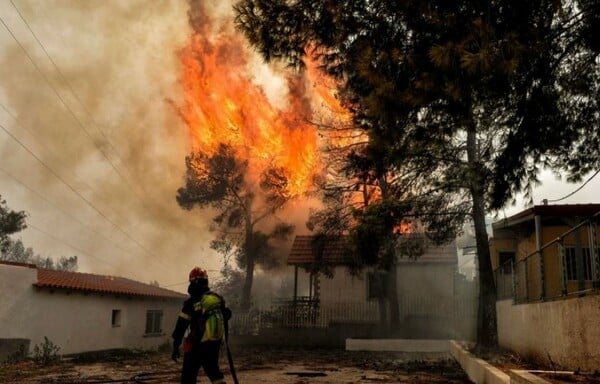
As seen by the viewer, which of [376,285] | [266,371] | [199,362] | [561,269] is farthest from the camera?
[376,285]

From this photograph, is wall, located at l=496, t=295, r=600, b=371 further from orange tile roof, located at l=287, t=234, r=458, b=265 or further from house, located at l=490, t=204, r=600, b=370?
orange tile roof, located at l=287, t=234, r=458, b=265

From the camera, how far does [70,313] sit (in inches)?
774

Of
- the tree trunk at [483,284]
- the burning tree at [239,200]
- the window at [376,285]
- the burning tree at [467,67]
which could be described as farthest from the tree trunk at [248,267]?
the burning tree at [467,67]

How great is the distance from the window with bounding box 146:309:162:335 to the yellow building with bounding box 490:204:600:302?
16737 millimetres

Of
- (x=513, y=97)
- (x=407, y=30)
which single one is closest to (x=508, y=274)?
(x=513, y=97)

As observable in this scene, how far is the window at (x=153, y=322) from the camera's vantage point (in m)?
25.7

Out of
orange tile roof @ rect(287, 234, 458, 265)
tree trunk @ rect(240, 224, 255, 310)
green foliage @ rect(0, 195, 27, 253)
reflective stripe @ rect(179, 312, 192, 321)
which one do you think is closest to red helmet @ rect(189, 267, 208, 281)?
reflective stripe @ rect(179, 312, 192, 321)

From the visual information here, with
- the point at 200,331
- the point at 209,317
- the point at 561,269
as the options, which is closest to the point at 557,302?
the point at 561,269

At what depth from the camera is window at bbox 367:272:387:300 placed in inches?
1019

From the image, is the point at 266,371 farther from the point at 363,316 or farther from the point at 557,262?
the point at 363,316

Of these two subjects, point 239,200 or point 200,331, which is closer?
point 200,331

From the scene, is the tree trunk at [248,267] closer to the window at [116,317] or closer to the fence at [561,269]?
the window at [116,317]

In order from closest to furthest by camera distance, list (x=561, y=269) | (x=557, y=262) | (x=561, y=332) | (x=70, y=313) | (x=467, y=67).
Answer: (x=467, y=67)
(x=561, y=332)
(x=561, y=269)
(x=557, y=262)
(x=70, y=313)

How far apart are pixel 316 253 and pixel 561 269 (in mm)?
18183
